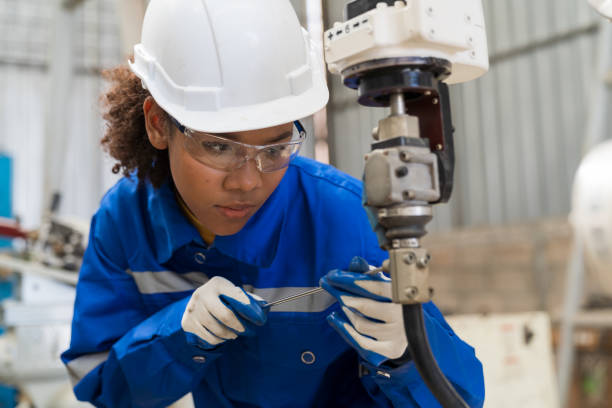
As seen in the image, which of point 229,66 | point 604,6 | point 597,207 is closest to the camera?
point 604,6

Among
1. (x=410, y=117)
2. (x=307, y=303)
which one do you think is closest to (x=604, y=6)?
(x=410, y=117)

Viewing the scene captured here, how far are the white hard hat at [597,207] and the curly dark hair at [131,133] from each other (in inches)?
61.1

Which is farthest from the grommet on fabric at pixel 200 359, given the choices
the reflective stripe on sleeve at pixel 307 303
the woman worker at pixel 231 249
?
the reflective stripe on sleeve at pixel 307 303

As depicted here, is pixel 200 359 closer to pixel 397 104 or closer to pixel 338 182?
pixel 338 182

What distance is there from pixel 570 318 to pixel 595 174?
0.79 metres

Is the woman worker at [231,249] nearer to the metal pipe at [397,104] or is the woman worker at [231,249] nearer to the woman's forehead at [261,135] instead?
the woman's forehead at [261,135]

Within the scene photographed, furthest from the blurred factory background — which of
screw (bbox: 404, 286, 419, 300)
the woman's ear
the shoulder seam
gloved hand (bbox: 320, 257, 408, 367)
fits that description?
screw (bbox: 404, 286, 419, 300)

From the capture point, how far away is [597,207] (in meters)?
2.13

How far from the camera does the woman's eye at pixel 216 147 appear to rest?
980 millimetres

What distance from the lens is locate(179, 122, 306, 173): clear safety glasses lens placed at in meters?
0.97

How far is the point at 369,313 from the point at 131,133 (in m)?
0.65

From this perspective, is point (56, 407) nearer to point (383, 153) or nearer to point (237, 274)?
point (237, 274)

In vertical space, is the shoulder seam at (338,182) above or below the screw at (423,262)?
above

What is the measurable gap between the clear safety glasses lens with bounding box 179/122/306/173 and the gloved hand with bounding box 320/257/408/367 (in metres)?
0.23
